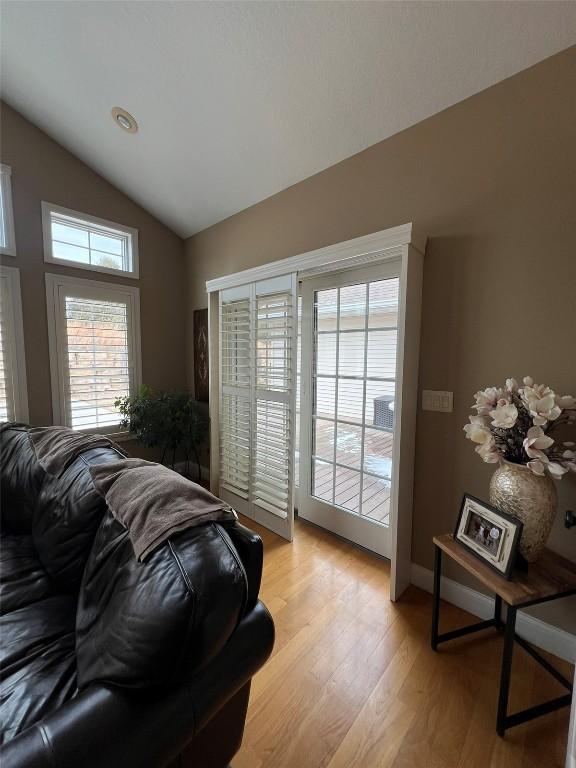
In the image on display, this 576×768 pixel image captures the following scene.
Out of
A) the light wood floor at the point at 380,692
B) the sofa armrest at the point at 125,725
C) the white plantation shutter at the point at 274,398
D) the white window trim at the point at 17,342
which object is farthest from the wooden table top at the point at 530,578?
the white window trim at the point at 17,342

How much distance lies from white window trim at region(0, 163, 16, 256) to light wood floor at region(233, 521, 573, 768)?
3053mm

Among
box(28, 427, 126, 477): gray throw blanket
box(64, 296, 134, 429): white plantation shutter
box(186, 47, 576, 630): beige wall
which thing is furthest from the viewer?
box(64, 296, 134, 429): white plantation shutter

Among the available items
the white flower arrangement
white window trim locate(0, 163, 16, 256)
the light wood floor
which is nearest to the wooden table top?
the white flower arrangement

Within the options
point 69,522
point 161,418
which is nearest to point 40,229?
point 161,418

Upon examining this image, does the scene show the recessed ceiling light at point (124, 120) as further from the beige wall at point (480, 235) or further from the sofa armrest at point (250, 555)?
the sofa armrest at point (250, 555)

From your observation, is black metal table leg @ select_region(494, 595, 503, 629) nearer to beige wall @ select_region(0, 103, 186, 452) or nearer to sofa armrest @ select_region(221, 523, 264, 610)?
sofa armrest @ select_region(221, 523, 264, 610)

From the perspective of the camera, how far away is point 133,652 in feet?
2.37

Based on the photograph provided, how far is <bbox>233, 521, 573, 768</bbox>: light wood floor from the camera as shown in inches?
43.6

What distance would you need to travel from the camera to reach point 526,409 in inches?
50.4

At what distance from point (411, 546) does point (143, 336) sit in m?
2.98

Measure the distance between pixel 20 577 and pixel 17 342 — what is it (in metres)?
1.94

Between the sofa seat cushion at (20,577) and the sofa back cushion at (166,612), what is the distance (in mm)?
471

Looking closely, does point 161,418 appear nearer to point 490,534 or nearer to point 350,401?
point 350,401

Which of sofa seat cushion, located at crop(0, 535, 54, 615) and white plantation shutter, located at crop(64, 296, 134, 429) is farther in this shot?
white plantation shutter, located at crop(64, 296, 134, 429)
